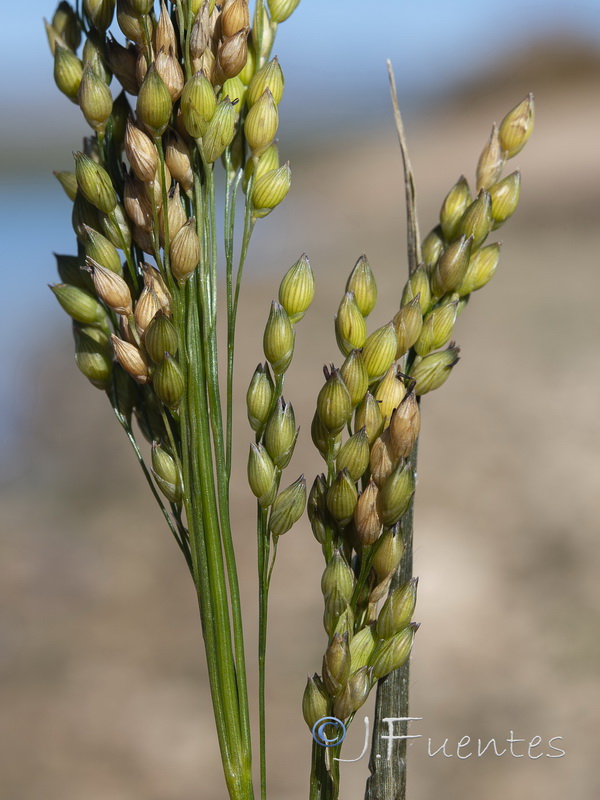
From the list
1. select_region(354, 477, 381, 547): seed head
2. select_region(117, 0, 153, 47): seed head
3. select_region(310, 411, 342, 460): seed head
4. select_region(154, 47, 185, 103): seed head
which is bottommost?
select_region(354, 477, 381, 547): seed head

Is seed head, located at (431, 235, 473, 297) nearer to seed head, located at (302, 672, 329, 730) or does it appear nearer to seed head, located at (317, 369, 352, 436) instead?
seed head, located at (317, 369, 352, 436)

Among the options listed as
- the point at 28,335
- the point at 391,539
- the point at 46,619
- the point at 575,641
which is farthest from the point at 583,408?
the point at 28,335

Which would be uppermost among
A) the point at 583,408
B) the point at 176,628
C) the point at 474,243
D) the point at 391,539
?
the point at 583,408

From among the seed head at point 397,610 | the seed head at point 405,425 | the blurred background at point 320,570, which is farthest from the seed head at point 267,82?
the blurred background at point 320,570

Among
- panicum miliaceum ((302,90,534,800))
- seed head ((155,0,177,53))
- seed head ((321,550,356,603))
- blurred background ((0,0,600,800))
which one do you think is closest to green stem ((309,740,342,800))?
panicum miliaceum ((302,90,534,800))

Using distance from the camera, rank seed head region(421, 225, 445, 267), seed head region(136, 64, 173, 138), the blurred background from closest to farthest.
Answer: seed head region(136, 64, 173, 138) → seed head region(421, 225, 445, 267) → the blurred background

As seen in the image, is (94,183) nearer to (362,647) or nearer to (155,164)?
(155,164)

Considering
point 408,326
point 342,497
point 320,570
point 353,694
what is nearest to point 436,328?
point 408,326

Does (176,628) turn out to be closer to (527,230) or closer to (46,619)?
(46,619)
